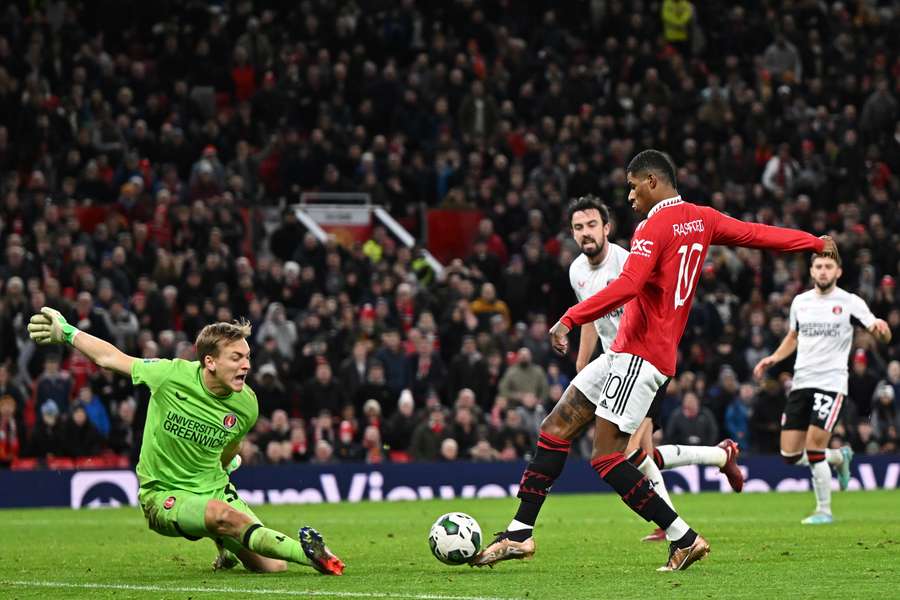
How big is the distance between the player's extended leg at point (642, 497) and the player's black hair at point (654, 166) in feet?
5.13

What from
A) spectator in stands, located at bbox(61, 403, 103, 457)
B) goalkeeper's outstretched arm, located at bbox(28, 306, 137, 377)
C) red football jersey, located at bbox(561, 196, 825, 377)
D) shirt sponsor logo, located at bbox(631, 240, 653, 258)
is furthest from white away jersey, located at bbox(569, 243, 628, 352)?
spectator in stands, located at bbox(61, 403, 103, 457)

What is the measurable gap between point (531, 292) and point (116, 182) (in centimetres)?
686

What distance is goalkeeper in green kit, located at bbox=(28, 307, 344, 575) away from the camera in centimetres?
1004

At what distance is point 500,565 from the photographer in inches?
436

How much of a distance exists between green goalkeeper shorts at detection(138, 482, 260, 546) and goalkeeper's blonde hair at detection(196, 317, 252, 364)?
845 mm

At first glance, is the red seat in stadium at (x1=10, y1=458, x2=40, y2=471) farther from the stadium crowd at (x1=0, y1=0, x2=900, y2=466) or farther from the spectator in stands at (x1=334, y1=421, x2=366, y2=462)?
the spectator in stands at (x1=334, y1=421, x2=366, y2=462)

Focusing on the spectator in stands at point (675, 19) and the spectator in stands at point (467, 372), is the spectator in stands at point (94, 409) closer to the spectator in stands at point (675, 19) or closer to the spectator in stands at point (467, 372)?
the spectator in stands at point (467, 372)

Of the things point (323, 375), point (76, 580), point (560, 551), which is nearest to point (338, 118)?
point (323, 375)

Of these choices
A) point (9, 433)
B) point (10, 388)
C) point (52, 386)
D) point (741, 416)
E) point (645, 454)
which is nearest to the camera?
point (645, 454)

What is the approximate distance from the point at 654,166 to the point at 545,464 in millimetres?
2051

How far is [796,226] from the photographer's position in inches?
1123

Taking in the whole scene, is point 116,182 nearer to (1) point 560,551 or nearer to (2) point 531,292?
(2) point 531,292

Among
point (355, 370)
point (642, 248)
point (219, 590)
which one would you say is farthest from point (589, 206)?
point (355, 370)

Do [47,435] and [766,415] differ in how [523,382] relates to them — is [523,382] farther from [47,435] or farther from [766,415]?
[47,435]
